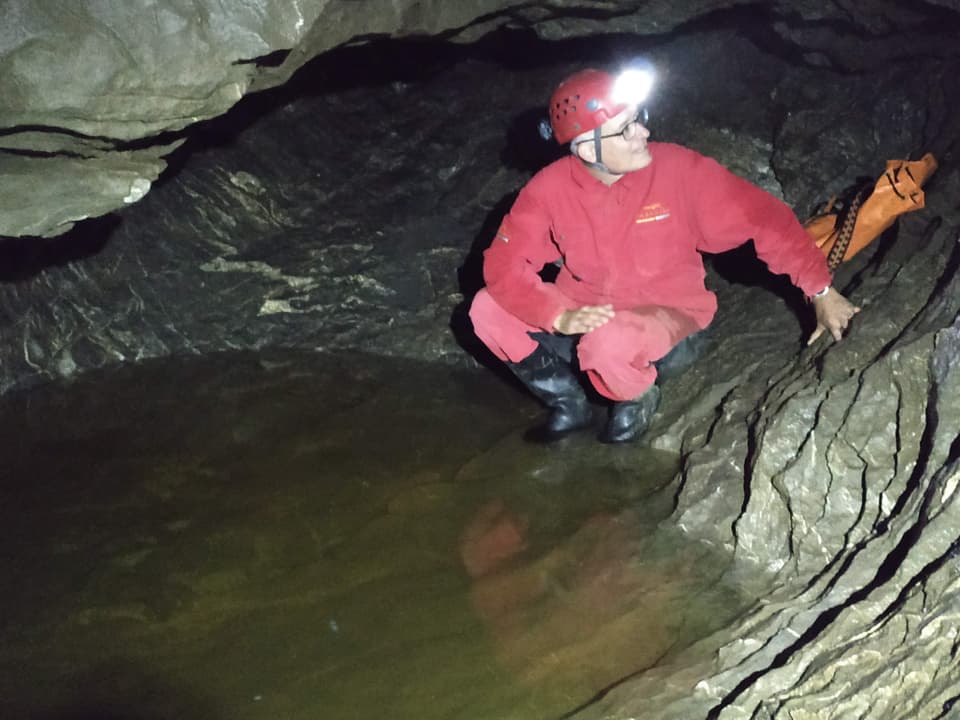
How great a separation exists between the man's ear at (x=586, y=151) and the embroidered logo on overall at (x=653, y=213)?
0.97ft

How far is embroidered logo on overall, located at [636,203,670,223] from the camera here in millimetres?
3643

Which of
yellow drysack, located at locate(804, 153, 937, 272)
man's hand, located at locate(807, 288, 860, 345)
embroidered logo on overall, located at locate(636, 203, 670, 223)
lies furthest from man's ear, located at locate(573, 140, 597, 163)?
yellow drysack, located at locate(804, 153, 937, 272)

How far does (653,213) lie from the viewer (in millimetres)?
3648

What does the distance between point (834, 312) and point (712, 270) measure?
1490 mm

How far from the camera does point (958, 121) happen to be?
4.16 metres

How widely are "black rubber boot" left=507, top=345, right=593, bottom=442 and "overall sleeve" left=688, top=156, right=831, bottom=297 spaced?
937 millimetres

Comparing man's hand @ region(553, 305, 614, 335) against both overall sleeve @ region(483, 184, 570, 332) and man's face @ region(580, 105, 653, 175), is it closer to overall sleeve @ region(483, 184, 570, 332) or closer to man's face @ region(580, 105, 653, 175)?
overall sleeve @ region(483, 184, 570, 332)

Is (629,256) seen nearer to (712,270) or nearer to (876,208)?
(876,208)

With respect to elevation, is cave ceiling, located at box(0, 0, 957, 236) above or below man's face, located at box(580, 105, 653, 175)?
above

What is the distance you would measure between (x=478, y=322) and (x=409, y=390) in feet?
3.27

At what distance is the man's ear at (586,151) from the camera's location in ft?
11.5

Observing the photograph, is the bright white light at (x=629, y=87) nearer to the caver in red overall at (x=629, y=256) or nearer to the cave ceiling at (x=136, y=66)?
the caver in red overall at (x=629, y=256)

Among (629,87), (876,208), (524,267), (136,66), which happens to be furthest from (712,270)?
(136,66)

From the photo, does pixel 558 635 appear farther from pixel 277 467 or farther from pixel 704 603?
pixel 277 467
